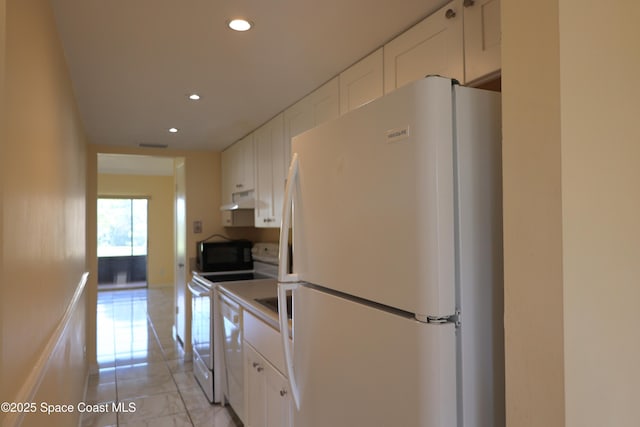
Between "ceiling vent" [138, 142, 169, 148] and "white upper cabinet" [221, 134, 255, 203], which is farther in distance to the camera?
"ceiling vent" [138, 142, 169, 148]

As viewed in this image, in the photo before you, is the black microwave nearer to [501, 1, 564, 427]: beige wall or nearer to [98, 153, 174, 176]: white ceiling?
[98, 153, 174, 176]: white ceiling

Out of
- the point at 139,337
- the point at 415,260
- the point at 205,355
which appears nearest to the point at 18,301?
the point at 415,260

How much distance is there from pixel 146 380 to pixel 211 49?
302cm

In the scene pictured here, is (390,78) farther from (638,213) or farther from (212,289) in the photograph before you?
(212,289)

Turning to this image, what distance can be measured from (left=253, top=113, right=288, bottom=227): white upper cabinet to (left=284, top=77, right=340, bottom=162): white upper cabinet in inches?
5.1

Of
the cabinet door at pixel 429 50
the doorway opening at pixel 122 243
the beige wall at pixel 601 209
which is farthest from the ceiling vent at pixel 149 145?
the doorway opening at pixel 122 243

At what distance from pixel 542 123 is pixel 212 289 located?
112 inches

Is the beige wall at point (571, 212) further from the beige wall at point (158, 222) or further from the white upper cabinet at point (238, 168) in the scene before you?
the beige wall at point (158, 222)

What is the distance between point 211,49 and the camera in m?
1.87

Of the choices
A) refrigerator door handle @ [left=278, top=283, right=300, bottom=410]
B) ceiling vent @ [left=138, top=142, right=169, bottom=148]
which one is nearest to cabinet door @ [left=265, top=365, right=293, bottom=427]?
refrigerator door handle @ [left=278, top=283, right=300, bottom=410]

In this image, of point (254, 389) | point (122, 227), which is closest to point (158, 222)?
point (122, 227)

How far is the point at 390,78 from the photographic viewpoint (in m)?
1.75

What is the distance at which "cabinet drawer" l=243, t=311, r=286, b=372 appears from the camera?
77.6 inches

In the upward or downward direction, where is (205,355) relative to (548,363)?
downward
